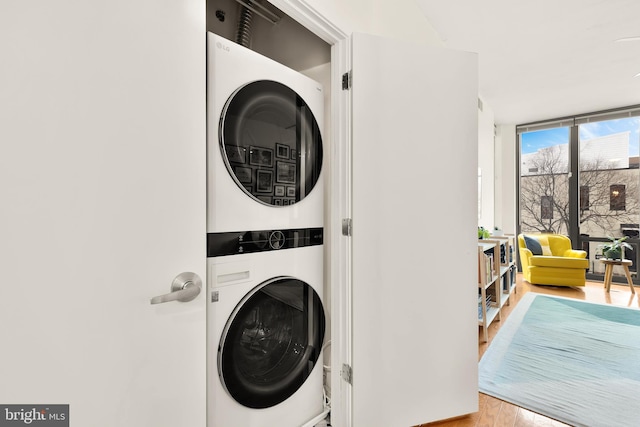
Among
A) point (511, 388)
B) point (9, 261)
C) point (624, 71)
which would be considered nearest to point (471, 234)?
point (511, 388)

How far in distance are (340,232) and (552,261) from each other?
178 inches

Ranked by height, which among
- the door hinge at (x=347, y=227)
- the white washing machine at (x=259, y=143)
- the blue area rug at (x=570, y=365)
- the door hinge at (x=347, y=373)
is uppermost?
the white washing machine at (x=259, y=143)

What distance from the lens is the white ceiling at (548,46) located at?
2436 millimetres

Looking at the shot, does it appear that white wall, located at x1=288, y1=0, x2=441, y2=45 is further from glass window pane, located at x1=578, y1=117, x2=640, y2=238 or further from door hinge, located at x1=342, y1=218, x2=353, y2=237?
glass window pane, located at x1=578, y1=117, x2=640, y2=238

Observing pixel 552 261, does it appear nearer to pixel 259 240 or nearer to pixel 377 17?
pixel 377 17

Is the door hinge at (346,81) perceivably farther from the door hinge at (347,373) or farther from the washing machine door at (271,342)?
the door hinge at (347,373)

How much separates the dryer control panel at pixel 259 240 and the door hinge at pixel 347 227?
0.48 ft

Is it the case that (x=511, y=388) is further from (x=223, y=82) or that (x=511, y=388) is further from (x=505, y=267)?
(x=223, y=82)

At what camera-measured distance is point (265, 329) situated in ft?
4.38

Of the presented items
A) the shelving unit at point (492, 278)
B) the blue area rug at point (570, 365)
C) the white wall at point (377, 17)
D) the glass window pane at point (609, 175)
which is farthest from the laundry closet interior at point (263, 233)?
the glass window pane at point (609, 175)

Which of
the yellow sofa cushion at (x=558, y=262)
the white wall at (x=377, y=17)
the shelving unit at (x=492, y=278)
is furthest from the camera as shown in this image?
the yellow sofa cushion at (x=558, y=262)

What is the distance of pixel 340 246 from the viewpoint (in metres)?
1.53

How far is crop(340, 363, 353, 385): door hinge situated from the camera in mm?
1495

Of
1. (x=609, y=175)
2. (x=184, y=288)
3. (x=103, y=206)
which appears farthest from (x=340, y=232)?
(x=609, y=175)
